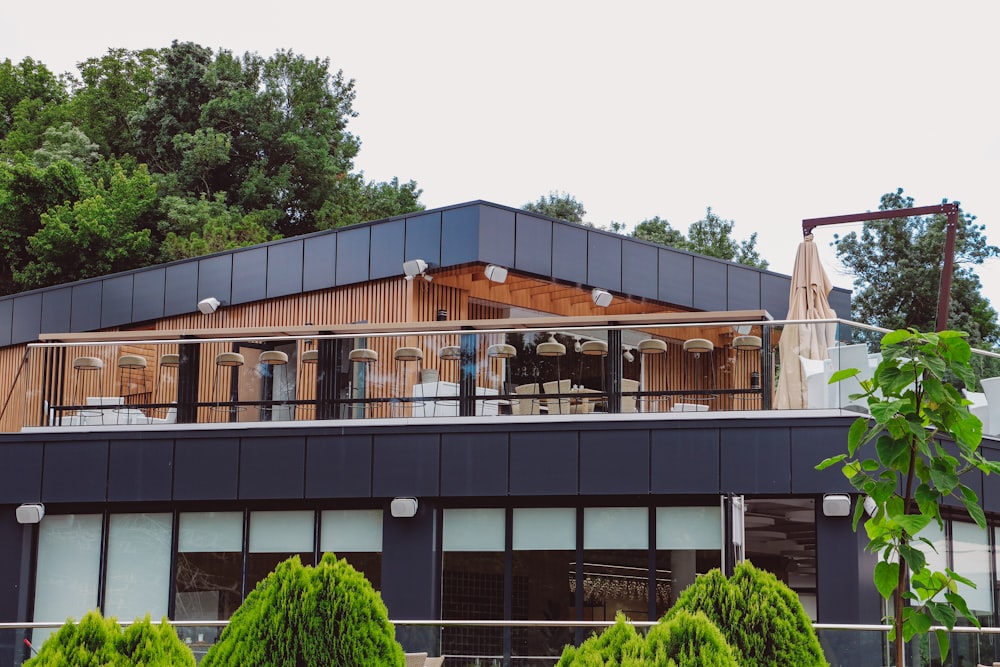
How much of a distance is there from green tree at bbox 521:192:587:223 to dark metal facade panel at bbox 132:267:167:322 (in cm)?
3196

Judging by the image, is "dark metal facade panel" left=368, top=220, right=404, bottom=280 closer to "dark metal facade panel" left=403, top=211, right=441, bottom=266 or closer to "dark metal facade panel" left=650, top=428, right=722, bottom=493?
"dark metal facade panel" left=403, top=211, right=441, bottom=266

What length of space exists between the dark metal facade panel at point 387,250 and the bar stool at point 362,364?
367 cm

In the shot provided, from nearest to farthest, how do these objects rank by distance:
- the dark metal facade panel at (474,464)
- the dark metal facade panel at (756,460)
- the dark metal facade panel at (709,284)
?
the dark metal facade panel at (756,460), the dark metal facade panel at (474,464), the dark metal facade panel at (709,284)

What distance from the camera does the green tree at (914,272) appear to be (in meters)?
48.0

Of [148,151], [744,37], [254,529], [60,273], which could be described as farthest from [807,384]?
[148,151]

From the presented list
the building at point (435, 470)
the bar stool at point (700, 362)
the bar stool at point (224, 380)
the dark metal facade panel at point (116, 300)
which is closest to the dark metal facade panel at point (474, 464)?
the building at point (435, 470)

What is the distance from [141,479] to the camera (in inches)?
704

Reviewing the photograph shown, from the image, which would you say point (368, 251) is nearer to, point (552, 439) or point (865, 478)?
point (552, 439)

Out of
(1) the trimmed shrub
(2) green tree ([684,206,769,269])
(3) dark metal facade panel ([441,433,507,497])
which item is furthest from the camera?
(2) green tree ([684,206,769,269])

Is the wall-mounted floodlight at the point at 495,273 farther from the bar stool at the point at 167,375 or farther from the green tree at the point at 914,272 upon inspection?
the green tree at the point at 914,272

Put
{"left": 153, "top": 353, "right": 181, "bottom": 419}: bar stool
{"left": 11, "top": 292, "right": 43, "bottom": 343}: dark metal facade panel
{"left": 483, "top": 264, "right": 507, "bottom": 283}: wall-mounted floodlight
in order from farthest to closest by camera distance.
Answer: {"left": 11, "top": 292, "right": 43, "bottom": 343}: dark metal facade panel → {"left": 483, "top": 264, "right": 507, "bottom": 283}: wall-mounted floodlight → {"left": 153, "top": 353, "right": 181, "bottom": 419}: bar stool

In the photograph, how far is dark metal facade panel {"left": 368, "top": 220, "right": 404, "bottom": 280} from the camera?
21109mm

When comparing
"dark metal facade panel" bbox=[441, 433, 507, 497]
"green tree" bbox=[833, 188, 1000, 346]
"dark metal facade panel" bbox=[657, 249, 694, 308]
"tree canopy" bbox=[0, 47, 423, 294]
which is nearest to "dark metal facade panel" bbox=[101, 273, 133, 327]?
"dark metal facade panel" bbox=[441, 433, 507, 497]

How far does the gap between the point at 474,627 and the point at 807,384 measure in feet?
18.0
